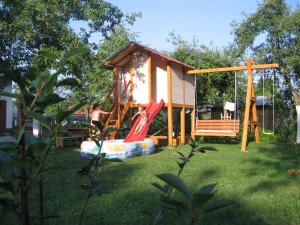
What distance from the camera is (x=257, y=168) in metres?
8.06

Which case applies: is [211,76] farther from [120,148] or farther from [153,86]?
[120,148]

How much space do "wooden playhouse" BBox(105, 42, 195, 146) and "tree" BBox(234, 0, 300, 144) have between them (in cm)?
573

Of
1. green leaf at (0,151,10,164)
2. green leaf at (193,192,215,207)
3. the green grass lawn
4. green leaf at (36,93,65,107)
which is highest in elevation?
green leaf at (36,93,65,107)

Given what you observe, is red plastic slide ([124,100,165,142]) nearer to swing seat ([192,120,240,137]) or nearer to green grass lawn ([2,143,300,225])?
swing seat ([192,120,240,137])

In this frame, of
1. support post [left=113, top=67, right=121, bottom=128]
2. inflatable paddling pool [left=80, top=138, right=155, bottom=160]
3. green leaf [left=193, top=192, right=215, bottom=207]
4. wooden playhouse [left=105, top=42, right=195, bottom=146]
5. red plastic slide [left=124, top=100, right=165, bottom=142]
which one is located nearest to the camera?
green leaf [left=193, top=192, right=215, bottom=207]

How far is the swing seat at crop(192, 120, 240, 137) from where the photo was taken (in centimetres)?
1375

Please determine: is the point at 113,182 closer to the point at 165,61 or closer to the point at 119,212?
the point at 119,212

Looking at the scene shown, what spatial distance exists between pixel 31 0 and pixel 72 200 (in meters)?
9.11

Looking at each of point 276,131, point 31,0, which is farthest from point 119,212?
point 276,131

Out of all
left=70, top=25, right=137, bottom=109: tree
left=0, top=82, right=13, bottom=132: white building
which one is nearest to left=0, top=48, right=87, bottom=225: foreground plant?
left=0, top=82, right=13, bottom=132: white building

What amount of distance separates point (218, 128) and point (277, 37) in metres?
6.46

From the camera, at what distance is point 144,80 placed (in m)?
14.3

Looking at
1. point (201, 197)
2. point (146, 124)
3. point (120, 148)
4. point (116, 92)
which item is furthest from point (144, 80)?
point (201, 197)

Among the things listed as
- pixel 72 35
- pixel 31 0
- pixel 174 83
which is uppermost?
pixel 31 0
